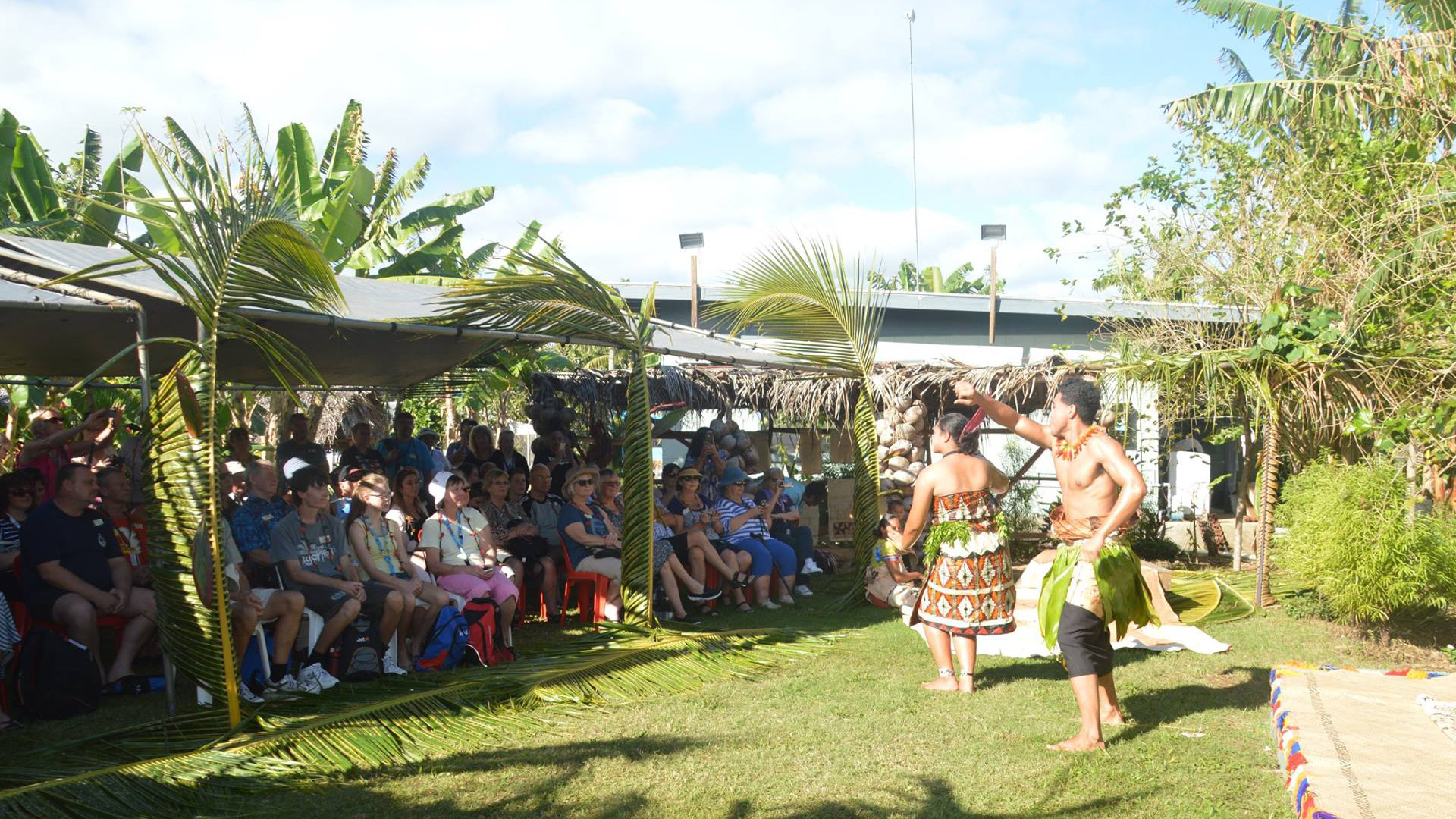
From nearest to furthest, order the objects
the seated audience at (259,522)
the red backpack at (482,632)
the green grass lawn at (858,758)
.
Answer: the green grass lawn at (858,758), the seated audience at (259,522), the red backpack at (482,632)

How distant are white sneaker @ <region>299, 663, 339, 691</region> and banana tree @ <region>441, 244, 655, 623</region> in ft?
7.31

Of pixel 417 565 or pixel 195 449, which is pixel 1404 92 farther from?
pixel 195 449

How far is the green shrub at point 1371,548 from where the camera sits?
25.5 feet

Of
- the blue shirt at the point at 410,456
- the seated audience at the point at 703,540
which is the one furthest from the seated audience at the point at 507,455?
the seated audience at the point at 703,540

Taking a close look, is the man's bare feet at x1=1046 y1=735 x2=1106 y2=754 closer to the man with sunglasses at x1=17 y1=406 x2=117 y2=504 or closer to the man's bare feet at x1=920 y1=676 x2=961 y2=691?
the man's bare feet at x1=920 y1=676 x2=961 y2=691

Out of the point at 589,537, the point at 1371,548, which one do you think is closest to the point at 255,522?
the point at 589,537

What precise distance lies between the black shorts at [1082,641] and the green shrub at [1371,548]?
3.62m

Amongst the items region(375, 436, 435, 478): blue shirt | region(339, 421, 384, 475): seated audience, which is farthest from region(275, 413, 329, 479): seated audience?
region(375, 436, 435, 478): blue shirt

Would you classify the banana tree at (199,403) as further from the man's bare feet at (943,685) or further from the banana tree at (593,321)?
the man's bare feet at (943,685)

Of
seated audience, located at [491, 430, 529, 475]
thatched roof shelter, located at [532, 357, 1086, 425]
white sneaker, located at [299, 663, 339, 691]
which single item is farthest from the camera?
A: thatched roof shelter, located at [532, 357, 1086, 425]

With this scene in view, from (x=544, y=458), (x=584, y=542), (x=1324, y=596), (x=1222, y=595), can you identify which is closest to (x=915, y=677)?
(x=584, y=542)

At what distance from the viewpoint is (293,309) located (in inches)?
237

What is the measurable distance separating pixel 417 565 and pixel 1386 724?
18.3ft

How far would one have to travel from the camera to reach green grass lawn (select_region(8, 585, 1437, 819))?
15.0ft
